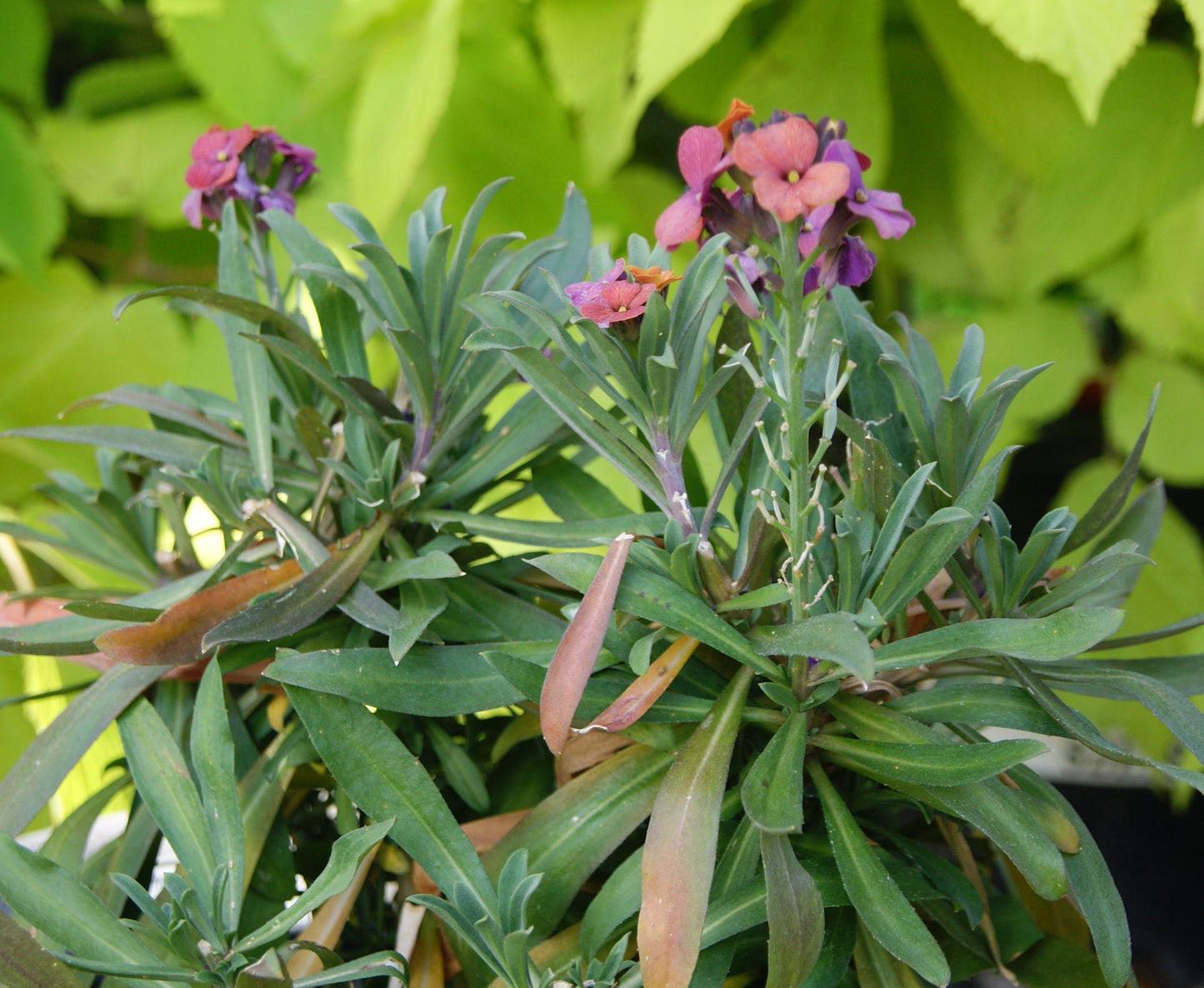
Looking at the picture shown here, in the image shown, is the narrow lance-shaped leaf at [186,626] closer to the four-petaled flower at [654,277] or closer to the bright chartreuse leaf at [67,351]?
the four-petaled flower at [654,277]

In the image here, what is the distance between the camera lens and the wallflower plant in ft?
1.00

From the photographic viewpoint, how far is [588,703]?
1.10ft

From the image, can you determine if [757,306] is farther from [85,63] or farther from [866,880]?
[85,63]

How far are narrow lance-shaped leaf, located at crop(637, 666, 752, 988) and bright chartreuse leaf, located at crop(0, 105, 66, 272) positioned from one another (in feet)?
3.05

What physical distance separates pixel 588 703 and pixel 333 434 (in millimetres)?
184

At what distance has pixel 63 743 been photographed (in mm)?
377

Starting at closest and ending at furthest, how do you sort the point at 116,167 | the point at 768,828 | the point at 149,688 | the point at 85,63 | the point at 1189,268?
the point at 768,828
the point at 149,688
the point at 1189,268
the point at 116,167
the point at 85,63

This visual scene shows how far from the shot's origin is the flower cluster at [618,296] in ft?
0.97

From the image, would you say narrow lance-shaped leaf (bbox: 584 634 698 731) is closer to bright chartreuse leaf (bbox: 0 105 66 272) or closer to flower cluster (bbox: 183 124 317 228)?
flower cluster (bbox: 183 124 317 228)

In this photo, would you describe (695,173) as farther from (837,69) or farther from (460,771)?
(837,69)

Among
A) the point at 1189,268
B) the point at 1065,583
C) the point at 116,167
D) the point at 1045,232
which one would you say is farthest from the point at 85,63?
the point at 1065,583

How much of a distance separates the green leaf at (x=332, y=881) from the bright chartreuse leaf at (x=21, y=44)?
43.1 inches

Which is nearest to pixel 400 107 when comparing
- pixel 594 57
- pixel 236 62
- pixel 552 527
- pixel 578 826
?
pixel 594 57

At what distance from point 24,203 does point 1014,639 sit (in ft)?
3.48
